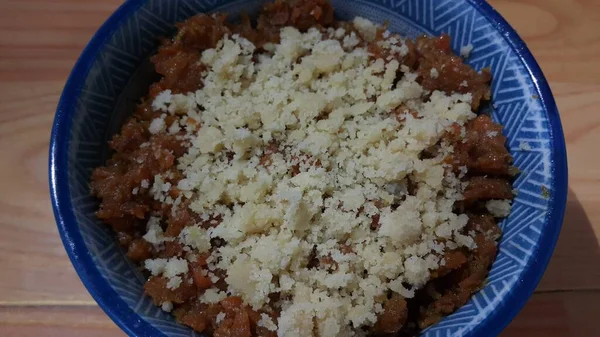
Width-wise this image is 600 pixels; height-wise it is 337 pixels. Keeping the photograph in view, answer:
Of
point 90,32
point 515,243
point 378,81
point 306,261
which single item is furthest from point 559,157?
point 90,32

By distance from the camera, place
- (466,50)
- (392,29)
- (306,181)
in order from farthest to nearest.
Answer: (392,29)
(466,50)
(306,181)

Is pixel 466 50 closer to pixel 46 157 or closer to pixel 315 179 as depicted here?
pixel 315 179

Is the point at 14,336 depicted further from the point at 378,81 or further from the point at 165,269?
the point at 378,81

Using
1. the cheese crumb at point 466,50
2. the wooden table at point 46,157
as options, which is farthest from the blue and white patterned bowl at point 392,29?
the wooden table at point 46,157

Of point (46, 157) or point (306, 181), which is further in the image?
point (46, 157)

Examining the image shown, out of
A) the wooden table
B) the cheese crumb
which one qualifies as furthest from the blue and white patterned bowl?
the wooden table

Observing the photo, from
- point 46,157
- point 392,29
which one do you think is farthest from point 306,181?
point 46,157
